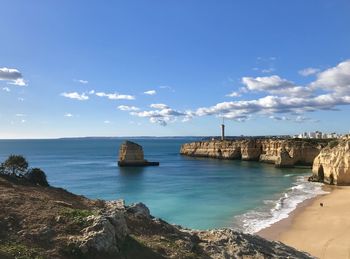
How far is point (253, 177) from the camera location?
67188mm

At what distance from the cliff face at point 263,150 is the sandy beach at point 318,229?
4769 cm

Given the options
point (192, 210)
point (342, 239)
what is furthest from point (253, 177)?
point (342, 239)

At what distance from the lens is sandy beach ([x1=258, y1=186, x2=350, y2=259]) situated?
1000 inches

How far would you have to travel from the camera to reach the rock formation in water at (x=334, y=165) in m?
53.5

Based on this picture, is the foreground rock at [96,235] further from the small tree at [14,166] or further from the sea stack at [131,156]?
the sea stack at [131,156]

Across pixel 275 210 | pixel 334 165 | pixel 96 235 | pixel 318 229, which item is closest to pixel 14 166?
pixel 96 235

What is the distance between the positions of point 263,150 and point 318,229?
76.1m

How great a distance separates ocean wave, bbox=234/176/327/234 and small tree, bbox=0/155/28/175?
1690cm

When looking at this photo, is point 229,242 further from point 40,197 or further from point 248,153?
point 248,153

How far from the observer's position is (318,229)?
30.5 metres

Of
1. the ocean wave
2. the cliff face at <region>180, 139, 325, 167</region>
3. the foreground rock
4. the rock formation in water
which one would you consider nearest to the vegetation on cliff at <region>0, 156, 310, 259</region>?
the foreground rock

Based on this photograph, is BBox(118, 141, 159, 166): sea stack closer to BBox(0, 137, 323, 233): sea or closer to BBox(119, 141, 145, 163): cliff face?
BBox(119, 141, 145, 163): cliff face

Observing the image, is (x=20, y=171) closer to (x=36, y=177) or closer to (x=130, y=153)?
(x=36, y=177)

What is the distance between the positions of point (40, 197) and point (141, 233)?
3888 millimetres
